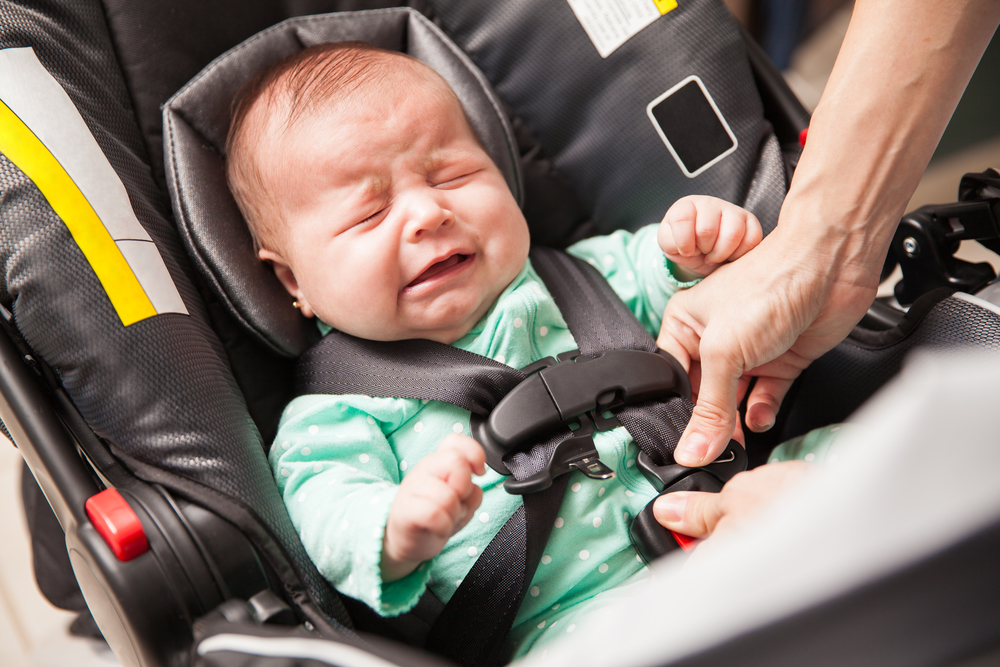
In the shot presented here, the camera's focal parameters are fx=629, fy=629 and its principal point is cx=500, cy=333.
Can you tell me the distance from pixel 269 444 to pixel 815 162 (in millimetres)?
837

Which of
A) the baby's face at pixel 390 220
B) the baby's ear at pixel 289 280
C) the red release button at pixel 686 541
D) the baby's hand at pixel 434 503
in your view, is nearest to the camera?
the baby's hand at pixel 434 503

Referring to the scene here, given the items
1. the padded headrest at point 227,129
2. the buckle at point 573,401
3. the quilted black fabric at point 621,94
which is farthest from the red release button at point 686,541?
the padded headrest at point 227,129

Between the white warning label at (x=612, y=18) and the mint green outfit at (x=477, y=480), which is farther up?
the white warning label at (x=612, y=18)

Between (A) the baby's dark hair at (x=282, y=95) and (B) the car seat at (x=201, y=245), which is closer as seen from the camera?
(B) the car seat at (x=201, y=245)

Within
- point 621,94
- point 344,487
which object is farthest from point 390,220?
point 621,94

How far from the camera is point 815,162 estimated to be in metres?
0.75

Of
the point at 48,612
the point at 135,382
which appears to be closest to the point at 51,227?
the point at 135,382

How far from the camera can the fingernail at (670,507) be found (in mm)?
719

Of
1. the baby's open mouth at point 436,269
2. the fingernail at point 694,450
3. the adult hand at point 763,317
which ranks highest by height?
the baby's open mouth at point 436,269

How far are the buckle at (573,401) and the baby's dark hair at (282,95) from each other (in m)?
0.42

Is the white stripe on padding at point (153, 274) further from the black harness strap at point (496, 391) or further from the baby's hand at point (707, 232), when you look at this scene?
the baby's hand at point (707, 232)

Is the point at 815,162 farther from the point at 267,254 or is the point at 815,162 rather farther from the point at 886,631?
the point at 267,254

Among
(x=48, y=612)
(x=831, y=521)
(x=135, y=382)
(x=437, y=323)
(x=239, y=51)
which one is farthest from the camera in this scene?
(x=48, y=612)

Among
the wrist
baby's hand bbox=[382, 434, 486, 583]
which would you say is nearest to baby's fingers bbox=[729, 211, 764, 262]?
baby's hand bbox=[382, 434, 486, 583]
